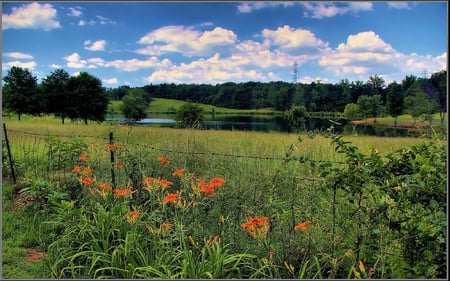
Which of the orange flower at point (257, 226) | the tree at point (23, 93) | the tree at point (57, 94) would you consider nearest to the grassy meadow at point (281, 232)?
the orange flower at point (257, 226)

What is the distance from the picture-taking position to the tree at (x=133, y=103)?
8.70 metres

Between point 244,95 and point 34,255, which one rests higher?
point 244,95

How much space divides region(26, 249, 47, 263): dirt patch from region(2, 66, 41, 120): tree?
2863cm

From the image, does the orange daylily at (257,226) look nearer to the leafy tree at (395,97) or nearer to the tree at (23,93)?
the leafy tree at (395,97)

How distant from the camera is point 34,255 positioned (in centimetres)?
314

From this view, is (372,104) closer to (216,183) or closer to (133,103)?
(133,103)

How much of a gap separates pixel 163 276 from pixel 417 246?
1517mm

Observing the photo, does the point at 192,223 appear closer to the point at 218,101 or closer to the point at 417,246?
the point at 417,246

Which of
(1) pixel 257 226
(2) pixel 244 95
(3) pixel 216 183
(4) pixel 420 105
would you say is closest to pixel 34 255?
(3) pixel 216 183

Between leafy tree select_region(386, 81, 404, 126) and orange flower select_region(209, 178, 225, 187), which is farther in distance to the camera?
leafy tree select_region(386, 81, 404, 126)

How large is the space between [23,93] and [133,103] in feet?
85.1

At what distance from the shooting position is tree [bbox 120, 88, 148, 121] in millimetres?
8695

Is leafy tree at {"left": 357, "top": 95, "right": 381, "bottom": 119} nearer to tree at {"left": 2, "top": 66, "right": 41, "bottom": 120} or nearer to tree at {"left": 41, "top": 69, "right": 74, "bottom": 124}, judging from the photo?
tree at {"left": 41, "top": 69, "right": 74, "bottom": 124}

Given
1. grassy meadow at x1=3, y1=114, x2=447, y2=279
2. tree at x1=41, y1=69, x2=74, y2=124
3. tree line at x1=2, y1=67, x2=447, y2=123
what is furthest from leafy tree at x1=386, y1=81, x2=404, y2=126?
tree at x1=41, y1=69, x2=74, y2=124
